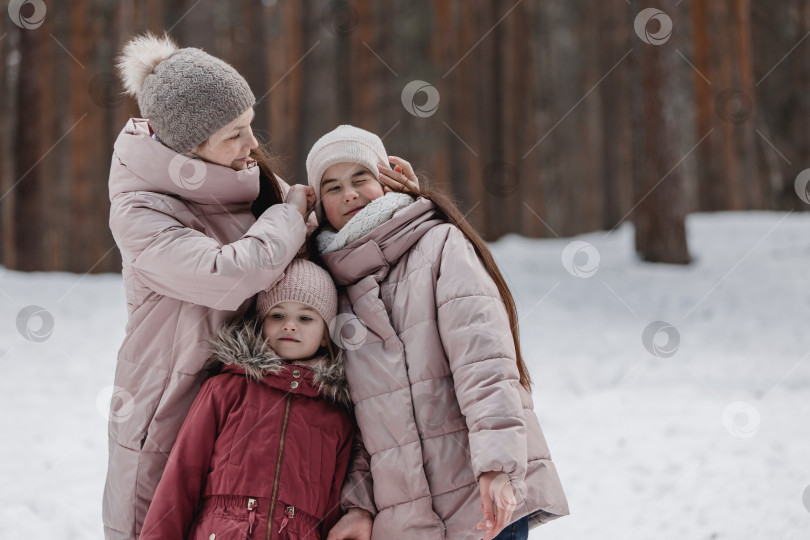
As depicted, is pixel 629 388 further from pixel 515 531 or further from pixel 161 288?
pixel 161 288

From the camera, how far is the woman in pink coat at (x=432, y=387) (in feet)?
6.97

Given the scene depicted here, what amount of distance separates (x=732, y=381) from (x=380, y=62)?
8363 mm

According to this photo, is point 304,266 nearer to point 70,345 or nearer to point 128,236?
point 128,236

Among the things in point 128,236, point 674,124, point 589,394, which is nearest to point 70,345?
point 589,394

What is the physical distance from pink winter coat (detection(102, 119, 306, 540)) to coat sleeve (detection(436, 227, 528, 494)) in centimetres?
51

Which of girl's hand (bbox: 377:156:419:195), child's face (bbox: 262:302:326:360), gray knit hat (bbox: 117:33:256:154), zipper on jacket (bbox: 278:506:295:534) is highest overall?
gray knit hat (bbox: 117:33:256:154)

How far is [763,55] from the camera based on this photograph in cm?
1288

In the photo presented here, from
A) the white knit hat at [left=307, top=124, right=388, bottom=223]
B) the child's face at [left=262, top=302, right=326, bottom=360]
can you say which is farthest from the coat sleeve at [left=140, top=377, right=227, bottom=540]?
the white knit hat at [left=307, top=124, right=388, bottom=223]

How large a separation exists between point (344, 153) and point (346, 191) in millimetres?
129

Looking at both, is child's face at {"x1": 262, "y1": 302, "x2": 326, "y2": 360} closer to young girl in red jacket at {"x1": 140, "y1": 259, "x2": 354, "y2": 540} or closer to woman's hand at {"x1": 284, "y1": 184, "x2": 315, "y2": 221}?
young girl in red jacket at {"x1": 140, "y1": 259, "x2": 354, "y2": 540}

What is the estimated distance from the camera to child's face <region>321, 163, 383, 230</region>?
8.51 ft

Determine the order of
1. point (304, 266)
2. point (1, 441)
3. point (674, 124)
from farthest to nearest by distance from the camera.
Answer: point (674, 124)
point (1, 441)
point (304, 266)

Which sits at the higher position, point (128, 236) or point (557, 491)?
point (128, 236)

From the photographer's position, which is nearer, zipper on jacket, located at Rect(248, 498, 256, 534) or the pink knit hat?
zipper on jacket, located at Rect(248, 498, 256, 534)
